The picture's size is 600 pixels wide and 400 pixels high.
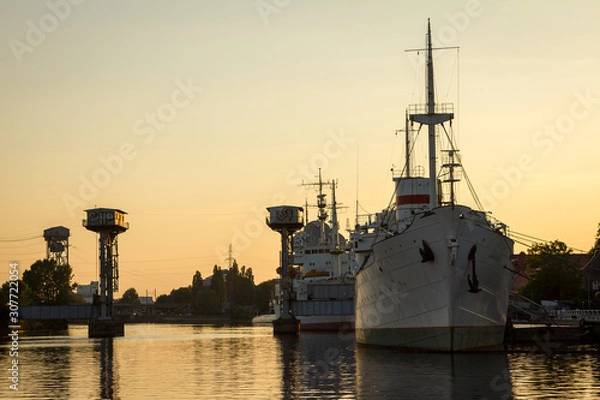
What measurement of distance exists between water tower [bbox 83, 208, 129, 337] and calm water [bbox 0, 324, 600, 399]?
203 ft

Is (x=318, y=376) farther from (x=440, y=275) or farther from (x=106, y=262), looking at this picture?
(x=106, y=262)

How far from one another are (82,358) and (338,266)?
7648 cm

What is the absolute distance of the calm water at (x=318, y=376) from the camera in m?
46.6

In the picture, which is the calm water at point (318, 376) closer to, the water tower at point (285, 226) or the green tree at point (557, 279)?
the green tree at point (557, 279)

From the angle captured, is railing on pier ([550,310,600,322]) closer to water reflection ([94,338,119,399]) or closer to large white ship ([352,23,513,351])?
large white ship ([352,23,513,351])

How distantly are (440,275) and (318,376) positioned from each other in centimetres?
1244

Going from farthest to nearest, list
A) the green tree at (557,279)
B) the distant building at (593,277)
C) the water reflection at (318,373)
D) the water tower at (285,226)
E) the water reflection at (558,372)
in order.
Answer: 1. the water tower at (285,226)
2. the green tree at (557,279)
3. the distant building at (593,277)
4. the water reflection at (318,373)
5. the water reflection at (558,372)

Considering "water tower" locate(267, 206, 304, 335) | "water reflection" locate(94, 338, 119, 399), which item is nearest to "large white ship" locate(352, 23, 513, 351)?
"water reflection" locate(94, 338, 119, 399)

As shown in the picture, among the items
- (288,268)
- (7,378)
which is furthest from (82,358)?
(288,268)

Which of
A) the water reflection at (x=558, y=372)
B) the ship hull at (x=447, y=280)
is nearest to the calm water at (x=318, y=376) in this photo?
the water reflection at (x=558, y=372)

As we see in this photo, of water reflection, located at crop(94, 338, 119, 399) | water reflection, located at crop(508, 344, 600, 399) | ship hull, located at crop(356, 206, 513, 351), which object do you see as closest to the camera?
water reflection, located at crop(508, 344, 600, 399)

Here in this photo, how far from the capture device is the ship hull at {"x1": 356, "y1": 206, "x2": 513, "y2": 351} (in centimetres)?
6425

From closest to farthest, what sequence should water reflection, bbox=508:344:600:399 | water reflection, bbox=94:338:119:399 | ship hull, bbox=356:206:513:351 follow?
water reflection, bbox=508:344:600:399 → water reflection, bbox=94:338:119:399 → ship hull, bbox=356:206:513:351

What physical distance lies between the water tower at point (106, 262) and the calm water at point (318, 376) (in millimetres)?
61956
